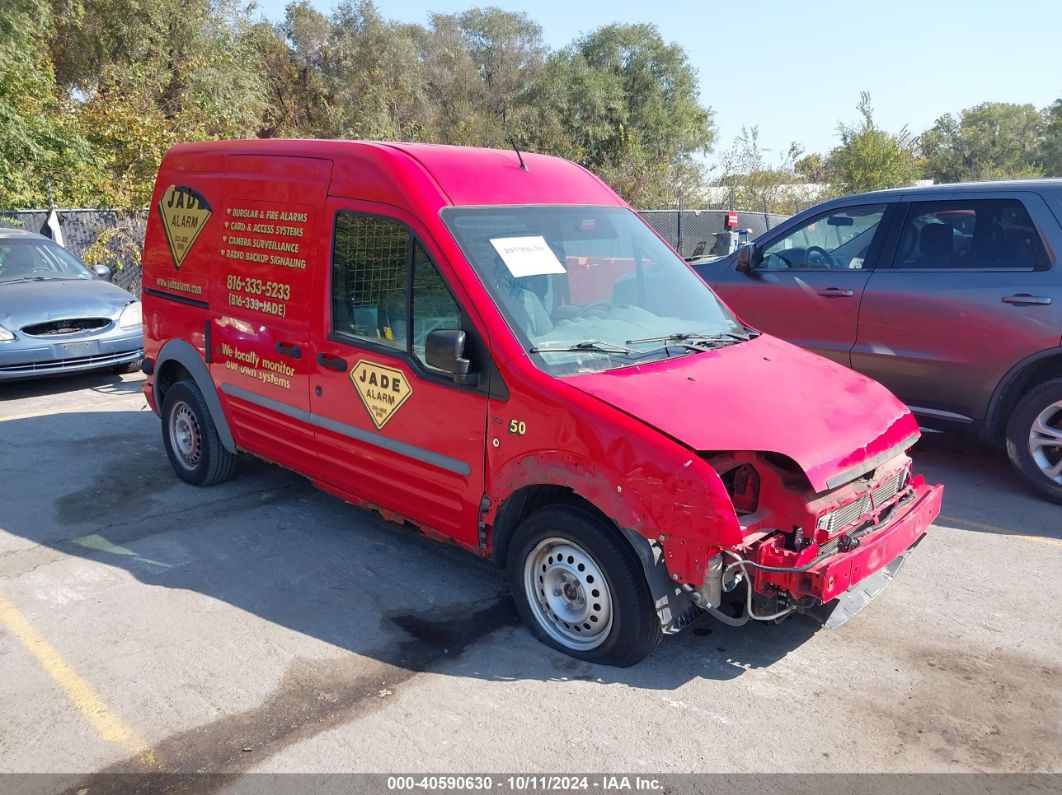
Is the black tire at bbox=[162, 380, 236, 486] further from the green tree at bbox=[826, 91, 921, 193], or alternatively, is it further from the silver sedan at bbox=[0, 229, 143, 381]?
the green tree at bbox=[826, 91, 921, 193]

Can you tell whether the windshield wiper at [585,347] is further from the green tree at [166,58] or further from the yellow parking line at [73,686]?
the green tree at [166,58]

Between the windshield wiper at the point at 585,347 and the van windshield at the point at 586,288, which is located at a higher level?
the van windshield at the point at 586,288

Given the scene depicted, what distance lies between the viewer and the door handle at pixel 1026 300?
18.6ft

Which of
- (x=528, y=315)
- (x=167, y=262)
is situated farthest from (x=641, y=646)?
(x=167, y=262)

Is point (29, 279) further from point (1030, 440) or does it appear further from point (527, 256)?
point (1030, 440)

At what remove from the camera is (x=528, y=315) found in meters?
4.00

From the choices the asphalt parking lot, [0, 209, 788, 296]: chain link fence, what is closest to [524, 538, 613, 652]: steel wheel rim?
the asphalt parking lot

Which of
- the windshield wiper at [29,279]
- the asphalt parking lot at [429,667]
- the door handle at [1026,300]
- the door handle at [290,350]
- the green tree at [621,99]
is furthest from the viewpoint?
the green tree at [621,99]

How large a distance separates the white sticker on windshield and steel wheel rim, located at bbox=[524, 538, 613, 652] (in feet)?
4.22

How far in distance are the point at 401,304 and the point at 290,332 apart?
952mm

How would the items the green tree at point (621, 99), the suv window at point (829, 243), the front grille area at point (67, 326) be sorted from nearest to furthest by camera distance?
the suv window at point (829, 243)
the front grille area at point (67, 326)
the green tree at point (621, 99)

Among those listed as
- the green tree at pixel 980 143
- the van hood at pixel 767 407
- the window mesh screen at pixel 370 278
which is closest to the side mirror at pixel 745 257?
the van hood at pixel 767 407

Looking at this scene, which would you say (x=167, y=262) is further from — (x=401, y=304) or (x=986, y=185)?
(x=986, y=185)

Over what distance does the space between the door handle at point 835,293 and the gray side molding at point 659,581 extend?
3953 mm
